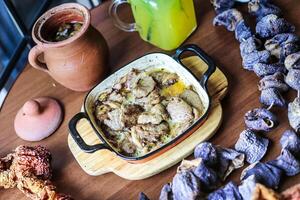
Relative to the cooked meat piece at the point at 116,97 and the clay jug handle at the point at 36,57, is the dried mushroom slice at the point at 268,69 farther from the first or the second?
the clay jug handle at the point at 36,57

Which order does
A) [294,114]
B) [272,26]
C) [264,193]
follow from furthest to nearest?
1. [272,26]
2. [294,114]
3. [264,193]

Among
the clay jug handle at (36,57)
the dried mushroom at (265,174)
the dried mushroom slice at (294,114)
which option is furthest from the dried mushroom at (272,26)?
the clay jug handle at (36,57)

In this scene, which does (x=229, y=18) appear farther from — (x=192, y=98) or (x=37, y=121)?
(x=37, y=121)

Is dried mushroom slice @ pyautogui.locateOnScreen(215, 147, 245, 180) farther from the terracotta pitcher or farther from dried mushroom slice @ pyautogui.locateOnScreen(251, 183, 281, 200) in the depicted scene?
the terracotta pitcher

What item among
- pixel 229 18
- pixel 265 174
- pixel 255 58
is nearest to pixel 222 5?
pixel 229 18

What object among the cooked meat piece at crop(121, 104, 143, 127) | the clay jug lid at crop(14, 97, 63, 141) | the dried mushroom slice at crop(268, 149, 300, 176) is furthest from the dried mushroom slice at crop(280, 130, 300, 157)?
the clay jug lid at crop(14, 97, 63, 141)
